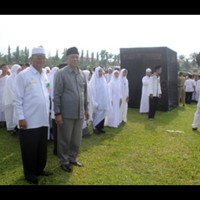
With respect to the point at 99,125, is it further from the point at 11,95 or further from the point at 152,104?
the point at 152,104

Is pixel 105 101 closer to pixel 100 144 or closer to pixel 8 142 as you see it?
pixel 100 144

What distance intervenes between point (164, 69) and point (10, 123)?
763 centimetres

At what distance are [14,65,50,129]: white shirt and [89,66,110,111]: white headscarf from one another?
2.96m

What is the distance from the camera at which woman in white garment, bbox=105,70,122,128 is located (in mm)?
6750

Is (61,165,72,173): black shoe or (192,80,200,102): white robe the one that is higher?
(192,80,200,102): white robe

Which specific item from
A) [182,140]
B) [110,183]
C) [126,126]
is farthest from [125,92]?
[110,183]

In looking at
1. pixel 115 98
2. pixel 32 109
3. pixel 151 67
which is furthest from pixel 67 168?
pixel 151 67

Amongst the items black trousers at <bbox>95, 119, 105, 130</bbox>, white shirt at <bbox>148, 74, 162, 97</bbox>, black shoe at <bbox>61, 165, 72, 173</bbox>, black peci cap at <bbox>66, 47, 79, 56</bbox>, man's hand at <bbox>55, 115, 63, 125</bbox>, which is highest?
black peci cap at <bbox>66, 47, 79, 56</bbox>

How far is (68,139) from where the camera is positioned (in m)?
3.53

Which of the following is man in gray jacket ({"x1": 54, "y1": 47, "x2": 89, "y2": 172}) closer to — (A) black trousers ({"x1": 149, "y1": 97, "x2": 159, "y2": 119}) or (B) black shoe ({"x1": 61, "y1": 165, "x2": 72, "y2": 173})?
(B) black shoe ({"x1": 61, "y1": 165, "x2": 72, "y2": 173})

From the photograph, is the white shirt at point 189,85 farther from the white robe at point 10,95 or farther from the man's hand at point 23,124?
the man's hand at point 23,124

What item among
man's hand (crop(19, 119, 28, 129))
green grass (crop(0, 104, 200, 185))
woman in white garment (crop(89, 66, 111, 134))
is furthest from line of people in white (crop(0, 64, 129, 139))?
man's hand (crop(19, 119, 28, 129))

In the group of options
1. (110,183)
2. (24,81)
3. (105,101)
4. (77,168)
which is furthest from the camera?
(105,101)

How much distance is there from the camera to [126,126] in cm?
710
